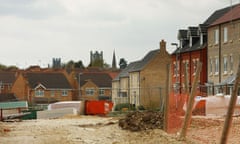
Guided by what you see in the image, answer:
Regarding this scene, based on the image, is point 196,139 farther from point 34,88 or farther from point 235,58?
point 34,88

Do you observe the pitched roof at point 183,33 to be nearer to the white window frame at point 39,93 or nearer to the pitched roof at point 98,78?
the white window frame at point 39,93

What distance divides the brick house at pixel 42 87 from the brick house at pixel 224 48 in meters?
39.3

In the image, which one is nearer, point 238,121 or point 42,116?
point 238,121

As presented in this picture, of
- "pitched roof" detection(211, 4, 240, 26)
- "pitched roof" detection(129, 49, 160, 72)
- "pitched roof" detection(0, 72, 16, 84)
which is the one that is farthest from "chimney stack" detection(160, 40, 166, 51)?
"pitched roof" detection(0, 72, 16, 84)

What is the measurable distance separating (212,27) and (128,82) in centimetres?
2861

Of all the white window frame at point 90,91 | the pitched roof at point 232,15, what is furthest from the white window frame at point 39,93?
the pitched roof at point 232,15

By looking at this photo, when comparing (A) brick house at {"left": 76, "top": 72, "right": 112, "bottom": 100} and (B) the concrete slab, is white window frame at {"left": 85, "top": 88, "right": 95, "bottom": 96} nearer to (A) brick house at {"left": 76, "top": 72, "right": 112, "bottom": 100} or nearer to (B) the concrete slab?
(A) brick house at {"left": 76, "top": 72, "right": 112, "bottom": 100}

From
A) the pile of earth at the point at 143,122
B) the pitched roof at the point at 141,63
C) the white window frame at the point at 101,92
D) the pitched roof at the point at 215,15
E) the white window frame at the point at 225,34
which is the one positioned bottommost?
the pile of earth at the point at 143,122

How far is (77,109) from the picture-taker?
4131 centimetres

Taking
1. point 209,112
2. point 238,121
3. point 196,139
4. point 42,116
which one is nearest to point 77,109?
point 42,116

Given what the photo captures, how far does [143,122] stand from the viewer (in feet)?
71.2

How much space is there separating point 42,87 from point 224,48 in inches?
1947

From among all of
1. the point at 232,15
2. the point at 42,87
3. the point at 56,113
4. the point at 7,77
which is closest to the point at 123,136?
the point at 56,113

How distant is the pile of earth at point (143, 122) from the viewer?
21.2 meters
